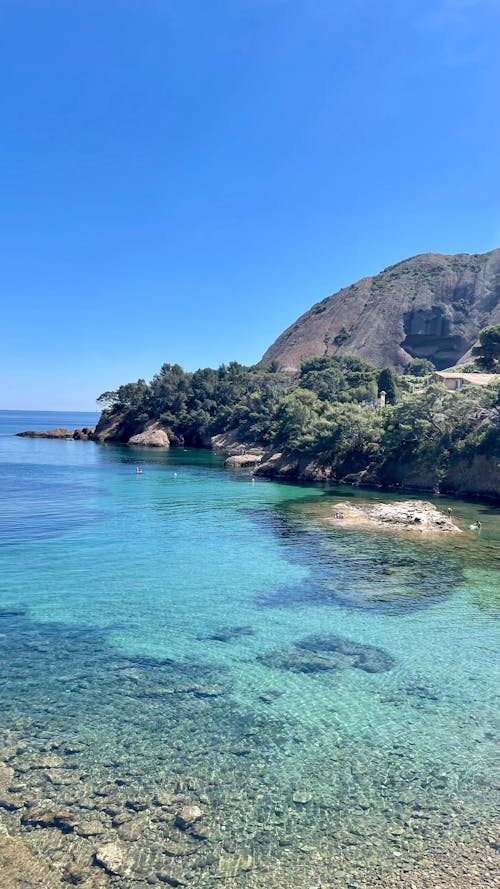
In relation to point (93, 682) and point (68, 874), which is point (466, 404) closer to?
point (93, 682)

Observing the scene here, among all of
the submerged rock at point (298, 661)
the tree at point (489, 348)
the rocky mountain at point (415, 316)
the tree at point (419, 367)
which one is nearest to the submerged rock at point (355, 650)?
the submerged rock at point (298, 661)

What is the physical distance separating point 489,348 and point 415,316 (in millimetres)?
94678

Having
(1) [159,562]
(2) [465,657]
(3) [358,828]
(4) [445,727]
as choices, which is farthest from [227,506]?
(3) [358,828]

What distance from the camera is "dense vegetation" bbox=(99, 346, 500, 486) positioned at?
51.8m

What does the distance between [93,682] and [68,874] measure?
638 centimetres

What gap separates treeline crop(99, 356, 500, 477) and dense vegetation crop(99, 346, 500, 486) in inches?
4.2

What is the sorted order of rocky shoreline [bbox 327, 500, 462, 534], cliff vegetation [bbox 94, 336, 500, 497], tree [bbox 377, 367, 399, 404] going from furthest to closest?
tree [bbox 377, 367, 399, 404] → cliff vegetation [bbox 94, 336, 500, 497] → rocky shoreline [bbox 327, 500, 462, 534]

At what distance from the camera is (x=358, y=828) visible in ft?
A: 31.2

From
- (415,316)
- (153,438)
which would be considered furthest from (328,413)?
(415,316)

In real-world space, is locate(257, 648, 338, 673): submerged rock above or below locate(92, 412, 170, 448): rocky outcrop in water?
below

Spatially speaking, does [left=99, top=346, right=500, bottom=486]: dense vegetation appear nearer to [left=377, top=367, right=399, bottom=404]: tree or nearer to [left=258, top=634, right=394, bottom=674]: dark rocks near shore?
[left=377, top=367, right=399, bottom=404]: tree

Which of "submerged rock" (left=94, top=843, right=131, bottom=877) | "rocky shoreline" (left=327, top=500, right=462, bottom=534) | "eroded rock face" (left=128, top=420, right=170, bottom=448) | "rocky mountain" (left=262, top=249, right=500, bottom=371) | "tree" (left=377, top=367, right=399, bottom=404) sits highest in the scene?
"rocky mountain" (left=262, top=249, right=500, bottom=371)

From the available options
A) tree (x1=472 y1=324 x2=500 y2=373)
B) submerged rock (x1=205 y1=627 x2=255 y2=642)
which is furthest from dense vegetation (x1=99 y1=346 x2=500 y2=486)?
submerged rock (x1=205 y1=627 x2=255 y2=642)

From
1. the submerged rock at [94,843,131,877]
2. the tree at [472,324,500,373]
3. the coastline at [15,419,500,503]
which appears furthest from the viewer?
the tree at [472,324,500,373]
